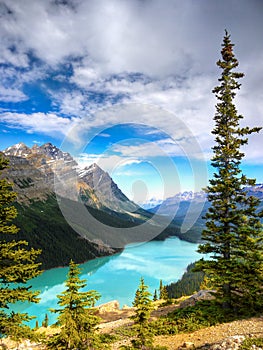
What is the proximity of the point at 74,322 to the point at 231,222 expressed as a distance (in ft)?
41.0

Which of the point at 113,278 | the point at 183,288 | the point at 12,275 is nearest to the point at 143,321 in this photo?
the point at 12,275

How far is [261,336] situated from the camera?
40.1 ft

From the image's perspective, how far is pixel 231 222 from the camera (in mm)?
17750

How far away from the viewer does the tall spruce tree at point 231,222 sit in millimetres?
16469

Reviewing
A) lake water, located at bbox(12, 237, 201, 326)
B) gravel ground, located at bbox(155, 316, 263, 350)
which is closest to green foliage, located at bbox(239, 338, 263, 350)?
gravel ground, located at bbox(155, 316, 263, 350)

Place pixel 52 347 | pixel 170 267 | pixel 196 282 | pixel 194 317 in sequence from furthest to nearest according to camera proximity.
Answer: pixel 170 267 → pixel 196 282 → pixel 194 317 → pixel 52 347

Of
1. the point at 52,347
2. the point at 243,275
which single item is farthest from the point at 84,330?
the point at 243,275

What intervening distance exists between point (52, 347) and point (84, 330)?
1624 mm

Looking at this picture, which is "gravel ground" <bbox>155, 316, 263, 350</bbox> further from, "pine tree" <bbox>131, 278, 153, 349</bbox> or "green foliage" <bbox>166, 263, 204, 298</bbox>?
"green foliage" <bbox>166, 263, 204, 298</bbox>

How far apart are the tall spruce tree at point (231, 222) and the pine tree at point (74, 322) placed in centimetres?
910

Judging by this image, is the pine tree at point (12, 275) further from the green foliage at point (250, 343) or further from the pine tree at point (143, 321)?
the green foliage at point (250, 343)

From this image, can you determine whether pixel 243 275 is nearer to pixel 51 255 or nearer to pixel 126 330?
pixel 126 330

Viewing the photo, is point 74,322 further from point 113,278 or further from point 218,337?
point 113,278

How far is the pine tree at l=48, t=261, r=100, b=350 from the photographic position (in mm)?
11414
